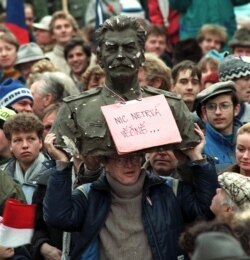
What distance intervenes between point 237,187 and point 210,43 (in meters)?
7.20

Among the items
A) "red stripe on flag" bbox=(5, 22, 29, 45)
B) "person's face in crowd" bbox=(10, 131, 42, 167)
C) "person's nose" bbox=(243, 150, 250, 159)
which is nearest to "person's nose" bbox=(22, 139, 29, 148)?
"person's face in crowd" bbox=(10, 131, 42, 167)

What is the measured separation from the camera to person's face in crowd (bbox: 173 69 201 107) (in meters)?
11.3

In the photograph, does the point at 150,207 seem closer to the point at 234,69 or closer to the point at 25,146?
the point at 25,146

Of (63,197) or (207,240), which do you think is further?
(63,197)

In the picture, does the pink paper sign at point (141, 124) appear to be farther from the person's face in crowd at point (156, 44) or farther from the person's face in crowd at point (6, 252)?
the person's face in crowd at point (156, 44)

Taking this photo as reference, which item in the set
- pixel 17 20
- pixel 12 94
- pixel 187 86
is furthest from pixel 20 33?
pixel 187 86

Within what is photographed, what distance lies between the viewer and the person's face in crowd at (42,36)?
52.9 feet

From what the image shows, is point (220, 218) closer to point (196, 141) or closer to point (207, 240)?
point (196, 141)

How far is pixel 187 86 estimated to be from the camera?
37.4 feet

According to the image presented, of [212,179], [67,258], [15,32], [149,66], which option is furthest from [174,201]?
[15,32]

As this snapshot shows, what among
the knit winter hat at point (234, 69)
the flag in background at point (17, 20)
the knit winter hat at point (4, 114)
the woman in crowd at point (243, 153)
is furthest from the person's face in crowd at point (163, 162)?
the flag in background at point (17, 20)

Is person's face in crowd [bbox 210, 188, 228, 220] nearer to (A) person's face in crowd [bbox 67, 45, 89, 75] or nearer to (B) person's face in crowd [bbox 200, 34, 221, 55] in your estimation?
(A) person's face in crowd [bbox 67, 45, 89, 75]

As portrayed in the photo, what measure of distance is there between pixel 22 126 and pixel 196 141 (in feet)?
8.13

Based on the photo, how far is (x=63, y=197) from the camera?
290 inches
